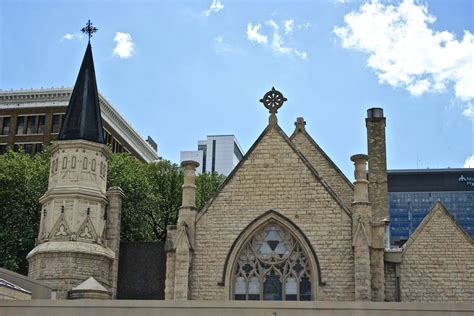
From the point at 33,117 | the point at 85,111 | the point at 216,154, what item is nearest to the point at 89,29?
the point at 85,111

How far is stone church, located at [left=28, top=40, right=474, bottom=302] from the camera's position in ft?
74.2

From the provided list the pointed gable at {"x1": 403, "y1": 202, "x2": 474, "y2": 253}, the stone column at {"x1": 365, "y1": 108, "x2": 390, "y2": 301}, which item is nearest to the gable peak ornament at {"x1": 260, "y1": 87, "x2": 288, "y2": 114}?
the stone column at {"x1": 365, "y1": 108, "x2": 390, "y2": 301}

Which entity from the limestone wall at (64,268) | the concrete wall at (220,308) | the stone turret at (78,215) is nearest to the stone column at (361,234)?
the concrete wall at (220,308)

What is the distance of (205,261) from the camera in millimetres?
23234

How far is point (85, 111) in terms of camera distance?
2728 cm

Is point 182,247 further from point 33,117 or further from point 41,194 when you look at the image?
point 33,117

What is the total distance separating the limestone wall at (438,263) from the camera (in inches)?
898

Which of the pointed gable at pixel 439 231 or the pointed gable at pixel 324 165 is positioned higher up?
the pointed gable at pixel 324 165

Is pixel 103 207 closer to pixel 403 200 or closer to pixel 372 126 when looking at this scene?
pixel 372 126

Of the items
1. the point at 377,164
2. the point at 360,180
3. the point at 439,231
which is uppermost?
the point at 377,164

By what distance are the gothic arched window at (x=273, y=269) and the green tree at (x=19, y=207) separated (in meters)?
15.8

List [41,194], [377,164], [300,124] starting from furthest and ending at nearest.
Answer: [41,194], [300,124], [377,164]

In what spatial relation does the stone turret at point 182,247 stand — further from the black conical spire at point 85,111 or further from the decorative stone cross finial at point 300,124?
the decorative stone cross finial at point 300,124

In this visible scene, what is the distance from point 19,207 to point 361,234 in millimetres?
22016
